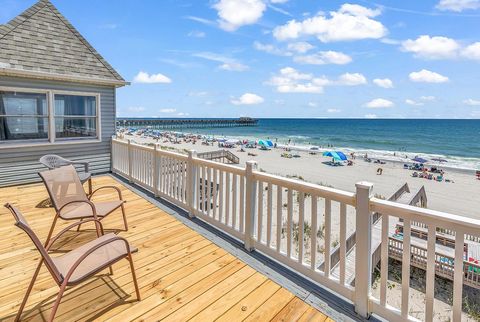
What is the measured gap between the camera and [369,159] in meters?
24.5

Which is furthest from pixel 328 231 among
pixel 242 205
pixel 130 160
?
pixel 130 160

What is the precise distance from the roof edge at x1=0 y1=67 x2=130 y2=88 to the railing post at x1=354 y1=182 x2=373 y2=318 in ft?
22.8

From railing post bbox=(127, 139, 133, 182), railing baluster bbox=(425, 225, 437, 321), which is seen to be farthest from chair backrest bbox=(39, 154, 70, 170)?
railing baluster bbox=(425, 225, 437, 321)

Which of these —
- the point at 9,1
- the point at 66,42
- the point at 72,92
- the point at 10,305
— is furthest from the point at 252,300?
the point at 9,1

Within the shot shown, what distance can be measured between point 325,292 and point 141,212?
3.03 m

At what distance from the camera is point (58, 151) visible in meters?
6.59

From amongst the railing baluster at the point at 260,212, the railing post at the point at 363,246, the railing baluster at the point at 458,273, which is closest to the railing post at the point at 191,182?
the railing baluster at the point at 260,212

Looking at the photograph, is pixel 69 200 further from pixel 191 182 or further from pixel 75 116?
pixel 75 116

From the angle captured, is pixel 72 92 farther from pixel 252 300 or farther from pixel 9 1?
pixel 252 300

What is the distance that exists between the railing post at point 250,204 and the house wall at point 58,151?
585cm

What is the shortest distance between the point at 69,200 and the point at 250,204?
223 cm

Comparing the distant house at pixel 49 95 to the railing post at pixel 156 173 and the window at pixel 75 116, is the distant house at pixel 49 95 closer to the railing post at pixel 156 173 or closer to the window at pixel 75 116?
the window at pixel 75 116

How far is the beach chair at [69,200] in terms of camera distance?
2924 mm

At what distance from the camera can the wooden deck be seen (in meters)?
1.99
